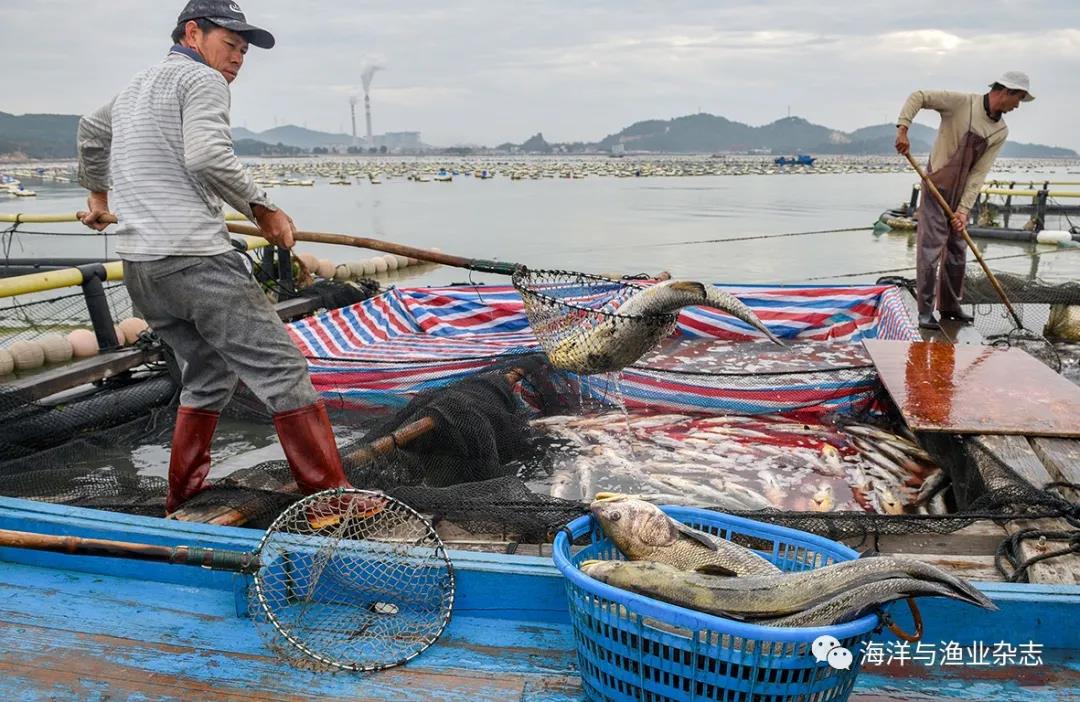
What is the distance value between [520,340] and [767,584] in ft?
20.8

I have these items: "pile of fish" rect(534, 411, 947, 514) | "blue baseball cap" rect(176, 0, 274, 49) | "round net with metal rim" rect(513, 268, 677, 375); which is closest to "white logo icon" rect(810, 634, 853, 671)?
"pile of fish" rect(534, 411, 947, 514)

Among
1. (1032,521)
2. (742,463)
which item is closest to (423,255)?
(742,463)

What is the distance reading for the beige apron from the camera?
317 inches

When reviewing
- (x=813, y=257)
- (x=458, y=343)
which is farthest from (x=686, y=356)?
(x=813, y=257)

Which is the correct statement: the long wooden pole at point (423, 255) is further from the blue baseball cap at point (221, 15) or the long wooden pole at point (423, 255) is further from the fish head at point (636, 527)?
the fish head at point (636, 527)

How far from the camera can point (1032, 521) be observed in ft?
11.6

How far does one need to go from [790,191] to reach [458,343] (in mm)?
51527

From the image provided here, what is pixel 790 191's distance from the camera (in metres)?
55.4

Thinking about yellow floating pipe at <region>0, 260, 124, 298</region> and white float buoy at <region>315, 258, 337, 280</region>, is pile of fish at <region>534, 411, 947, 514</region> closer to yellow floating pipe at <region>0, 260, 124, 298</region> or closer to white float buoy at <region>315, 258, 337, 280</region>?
yellow floating pipe at <region>0, 260, 124, 298</region>

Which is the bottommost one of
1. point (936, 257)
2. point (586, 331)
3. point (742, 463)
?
point (742, 463)

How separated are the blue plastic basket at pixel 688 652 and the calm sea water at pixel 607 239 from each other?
4.23 m

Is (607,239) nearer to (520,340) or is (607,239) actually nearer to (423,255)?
(520,340)

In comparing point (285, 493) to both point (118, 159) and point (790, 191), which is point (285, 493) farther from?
point (790, 191)

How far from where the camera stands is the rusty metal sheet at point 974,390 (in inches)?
186
